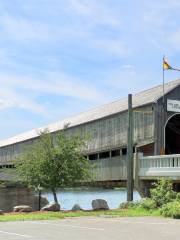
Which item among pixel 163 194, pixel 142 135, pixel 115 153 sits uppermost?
pixel 142 135

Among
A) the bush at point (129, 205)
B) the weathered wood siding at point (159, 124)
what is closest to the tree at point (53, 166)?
the bush at point (129, 205)

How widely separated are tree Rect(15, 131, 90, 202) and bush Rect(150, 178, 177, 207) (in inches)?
186

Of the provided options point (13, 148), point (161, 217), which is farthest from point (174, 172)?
point (13, 148)

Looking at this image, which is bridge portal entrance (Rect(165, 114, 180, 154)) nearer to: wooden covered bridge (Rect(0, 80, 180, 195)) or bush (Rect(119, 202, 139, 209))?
wooden covered bridge (Rect(0, 80, 180, 195))

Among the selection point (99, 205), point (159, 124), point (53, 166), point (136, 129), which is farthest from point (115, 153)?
point (99, 205)

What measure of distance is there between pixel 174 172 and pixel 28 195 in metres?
11.5

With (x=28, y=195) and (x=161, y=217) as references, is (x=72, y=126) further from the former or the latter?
(x=161, y=217)

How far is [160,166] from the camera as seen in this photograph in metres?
27.0

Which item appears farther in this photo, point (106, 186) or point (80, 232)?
point (106, 186)

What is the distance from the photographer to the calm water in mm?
33625

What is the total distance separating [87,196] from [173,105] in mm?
9988

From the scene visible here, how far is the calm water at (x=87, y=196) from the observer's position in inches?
1324

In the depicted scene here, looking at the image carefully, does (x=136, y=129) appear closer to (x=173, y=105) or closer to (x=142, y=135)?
(x=142, y=135)

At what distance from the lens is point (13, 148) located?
2101 inches
